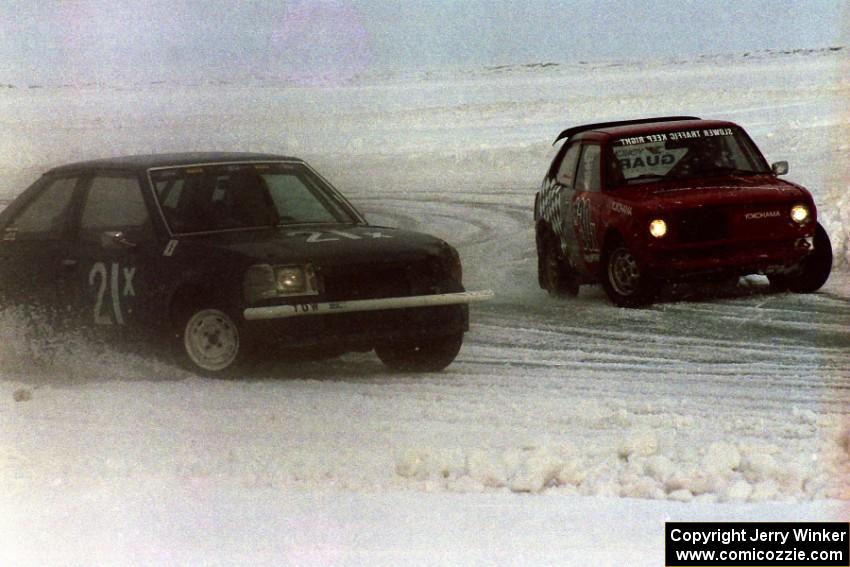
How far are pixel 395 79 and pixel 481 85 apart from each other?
8351mm

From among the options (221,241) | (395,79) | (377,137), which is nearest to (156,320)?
(221,241)

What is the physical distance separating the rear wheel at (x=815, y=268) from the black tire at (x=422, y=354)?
336cm

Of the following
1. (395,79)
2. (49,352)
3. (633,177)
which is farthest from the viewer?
(395,79)

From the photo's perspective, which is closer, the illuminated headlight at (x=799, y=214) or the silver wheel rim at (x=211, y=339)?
the silver wheel rim at (x=211, y=339)

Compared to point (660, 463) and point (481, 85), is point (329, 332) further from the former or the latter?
point (481, 85)

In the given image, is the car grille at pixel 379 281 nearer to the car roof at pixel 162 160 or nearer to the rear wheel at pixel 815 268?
the car roof at pixel 162 160

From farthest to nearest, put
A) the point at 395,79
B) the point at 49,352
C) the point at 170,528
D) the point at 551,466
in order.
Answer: the point at 395,79, the point at 49,352, the point at 551,466, the point at 170,528

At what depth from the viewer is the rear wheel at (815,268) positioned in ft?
34.8

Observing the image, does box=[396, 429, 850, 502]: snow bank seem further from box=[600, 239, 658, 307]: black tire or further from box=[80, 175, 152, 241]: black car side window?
box=[600, 239, 658, 307]: black tire

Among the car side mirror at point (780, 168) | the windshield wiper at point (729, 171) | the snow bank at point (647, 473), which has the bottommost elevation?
the snow bank at point (647, 473)

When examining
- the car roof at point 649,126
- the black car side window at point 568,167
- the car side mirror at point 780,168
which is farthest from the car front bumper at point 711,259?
the black car side window at point 568,167

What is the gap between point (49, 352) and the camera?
8.82 meters

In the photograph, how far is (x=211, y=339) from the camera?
7801 mm

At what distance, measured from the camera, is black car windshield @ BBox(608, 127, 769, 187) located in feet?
35.6
